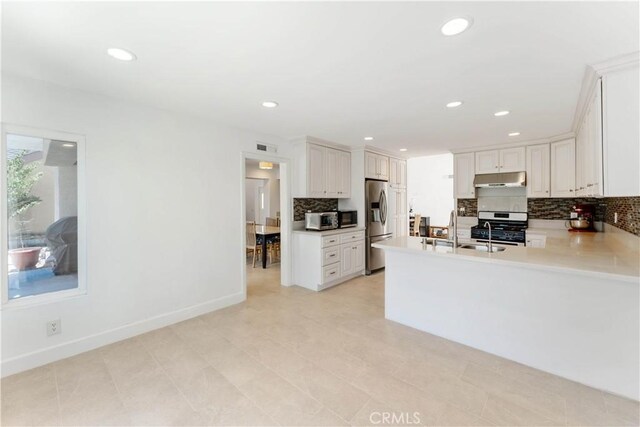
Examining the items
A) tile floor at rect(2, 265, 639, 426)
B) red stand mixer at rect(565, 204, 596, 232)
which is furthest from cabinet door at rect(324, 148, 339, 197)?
red stand mixer at rect(565, 204, 596, 232)

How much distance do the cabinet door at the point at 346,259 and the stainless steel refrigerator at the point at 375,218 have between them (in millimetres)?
476

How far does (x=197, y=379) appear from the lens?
84.8 inches

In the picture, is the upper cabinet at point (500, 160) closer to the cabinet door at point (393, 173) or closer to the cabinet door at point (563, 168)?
the cabinet door at point (563, 168)

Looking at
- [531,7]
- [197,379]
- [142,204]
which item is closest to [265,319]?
[197,379]

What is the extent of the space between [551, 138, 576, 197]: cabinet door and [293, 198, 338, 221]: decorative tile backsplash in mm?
3569

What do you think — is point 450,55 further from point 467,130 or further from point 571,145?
point 571,145

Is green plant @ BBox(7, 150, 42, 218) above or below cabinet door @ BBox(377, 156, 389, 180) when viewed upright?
below

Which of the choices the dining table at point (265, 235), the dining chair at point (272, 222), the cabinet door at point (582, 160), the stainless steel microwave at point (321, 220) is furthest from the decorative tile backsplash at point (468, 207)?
the dining chair at point (272, 222)

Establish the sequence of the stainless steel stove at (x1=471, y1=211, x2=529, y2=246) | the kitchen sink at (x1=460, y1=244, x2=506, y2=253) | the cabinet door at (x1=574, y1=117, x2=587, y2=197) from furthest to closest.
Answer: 1. the stainless steel stove at (x1=471, y1=211, x2=529, y2=246)
2. the cabinet door at (x1=574, y1=117, x2=587, y2=197)
3. the kitchen sink at (x1=460, y1=244, x2=506, y2=253)

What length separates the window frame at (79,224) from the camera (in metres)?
2.20

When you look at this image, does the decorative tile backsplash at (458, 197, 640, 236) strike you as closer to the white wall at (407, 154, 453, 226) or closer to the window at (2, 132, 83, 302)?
→ the white wall at (407, 154, 453, 226)

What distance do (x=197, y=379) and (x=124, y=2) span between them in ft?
8.07

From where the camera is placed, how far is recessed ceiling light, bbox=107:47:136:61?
1832 mm

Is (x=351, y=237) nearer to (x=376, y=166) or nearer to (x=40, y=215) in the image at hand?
(x=376, y=166)
